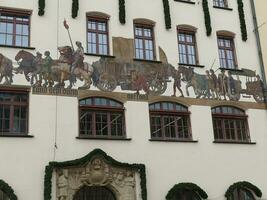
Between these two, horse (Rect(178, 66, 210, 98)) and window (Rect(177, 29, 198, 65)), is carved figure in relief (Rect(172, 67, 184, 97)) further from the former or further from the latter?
window (Rect(177, 29, 198, 65))

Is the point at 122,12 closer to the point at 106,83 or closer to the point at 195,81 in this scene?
the point at 106,83

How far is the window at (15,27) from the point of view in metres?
19.0

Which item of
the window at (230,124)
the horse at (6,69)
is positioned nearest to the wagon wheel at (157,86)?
the window at (230,124)

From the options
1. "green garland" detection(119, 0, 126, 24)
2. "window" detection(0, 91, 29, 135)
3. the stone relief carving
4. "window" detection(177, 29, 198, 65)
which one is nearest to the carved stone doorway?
the stone relief carving

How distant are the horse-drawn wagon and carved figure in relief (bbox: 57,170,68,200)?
4.09m

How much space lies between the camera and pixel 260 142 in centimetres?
2152

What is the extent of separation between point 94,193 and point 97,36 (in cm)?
702

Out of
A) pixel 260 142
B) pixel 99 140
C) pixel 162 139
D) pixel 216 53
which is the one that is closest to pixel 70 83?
pixel 99 140

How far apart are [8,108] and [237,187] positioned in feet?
33.7

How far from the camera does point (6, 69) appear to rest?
18.2 metres

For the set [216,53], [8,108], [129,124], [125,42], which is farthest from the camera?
[216,53]

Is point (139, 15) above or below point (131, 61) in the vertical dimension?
above

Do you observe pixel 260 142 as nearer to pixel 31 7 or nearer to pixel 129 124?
pixel 129 124

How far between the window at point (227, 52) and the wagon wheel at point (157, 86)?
368cm
